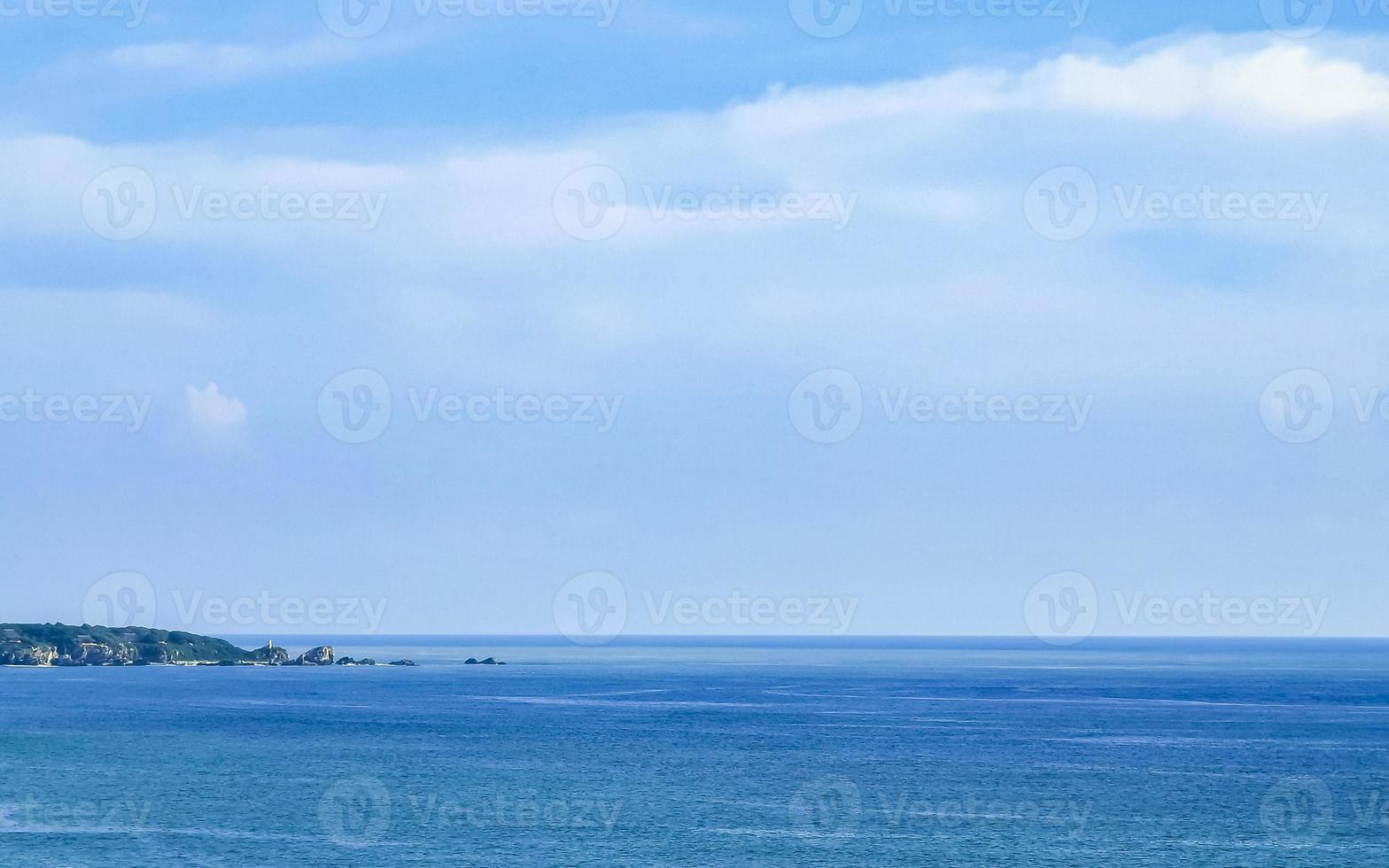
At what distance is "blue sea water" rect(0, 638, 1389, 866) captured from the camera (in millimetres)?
61312

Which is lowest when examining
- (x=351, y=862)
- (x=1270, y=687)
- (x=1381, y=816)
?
(x=351, y=862)

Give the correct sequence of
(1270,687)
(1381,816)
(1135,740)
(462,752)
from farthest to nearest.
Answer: (1270,687)
(1135,740)
(462,752)
(1381,816)

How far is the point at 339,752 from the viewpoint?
313ft

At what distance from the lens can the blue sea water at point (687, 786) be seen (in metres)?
61.3

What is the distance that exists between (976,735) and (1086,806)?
38772mm

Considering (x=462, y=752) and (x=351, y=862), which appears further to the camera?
(x=462, y=752)

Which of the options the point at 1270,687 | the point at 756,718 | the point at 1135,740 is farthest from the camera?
the point at 1270,687

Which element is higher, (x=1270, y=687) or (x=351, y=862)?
(x=1270, y=687)

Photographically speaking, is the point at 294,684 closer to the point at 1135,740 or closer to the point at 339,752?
the point at 339,752

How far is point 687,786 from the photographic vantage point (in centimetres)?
7975

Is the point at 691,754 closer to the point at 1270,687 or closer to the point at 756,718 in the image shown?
the point at 756,718

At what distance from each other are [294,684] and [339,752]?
99.6 meters

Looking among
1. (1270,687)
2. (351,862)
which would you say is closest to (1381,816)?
(351,862)

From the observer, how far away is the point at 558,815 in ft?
227
